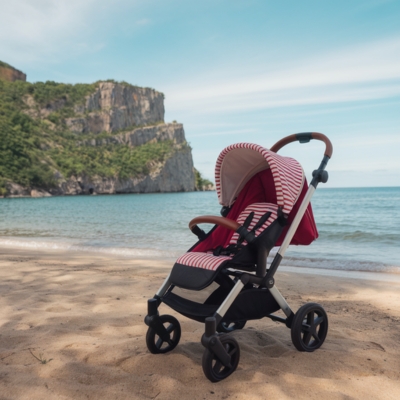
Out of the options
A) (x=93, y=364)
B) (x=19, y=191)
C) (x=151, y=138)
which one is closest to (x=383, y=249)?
(x=93, y=364)

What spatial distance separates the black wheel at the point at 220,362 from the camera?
7.76 ft

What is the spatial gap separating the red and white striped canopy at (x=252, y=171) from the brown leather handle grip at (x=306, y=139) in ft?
0.77

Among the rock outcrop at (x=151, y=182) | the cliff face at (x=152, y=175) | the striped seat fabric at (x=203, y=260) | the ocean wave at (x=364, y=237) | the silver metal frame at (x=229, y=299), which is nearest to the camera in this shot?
the silver metal frame at (x=229, y=299)

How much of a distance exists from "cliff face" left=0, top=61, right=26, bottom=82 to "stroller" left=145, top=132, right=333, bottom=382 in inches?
5008

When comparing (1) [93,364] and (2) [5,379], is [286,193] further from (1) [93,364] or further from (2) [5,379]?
(2) [5,379]

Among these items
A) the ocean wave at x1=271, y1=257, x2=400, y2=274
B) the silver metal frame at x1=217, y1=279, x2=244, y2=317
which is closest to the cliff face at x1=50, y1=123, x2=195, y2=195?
the ocean wave at x1=271, y1=257, x2=400, y2=274

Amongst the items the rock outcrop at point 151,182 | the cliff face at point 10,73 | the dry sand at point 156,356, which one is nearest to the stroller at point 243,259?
the dry sand at point 156,356

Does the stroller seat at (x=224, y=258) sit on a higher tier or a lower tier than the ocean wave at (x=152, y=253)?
higher

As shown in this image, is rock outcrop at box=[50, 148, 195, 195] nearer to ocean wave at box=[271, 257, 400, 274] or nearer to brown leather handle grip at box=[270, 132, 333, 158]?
ocean wave at box=[271, 257, 400, 274]

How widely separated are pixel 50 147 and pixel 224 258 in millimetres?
91492

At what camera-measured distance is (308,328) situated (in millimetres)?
2920

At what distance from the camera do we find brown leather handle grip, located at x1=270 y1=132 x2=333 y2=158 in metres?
3.07

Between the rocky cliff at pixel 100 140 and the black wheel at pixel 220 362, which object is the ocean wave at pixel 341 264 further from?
the rocky cliff at pixel 100 140

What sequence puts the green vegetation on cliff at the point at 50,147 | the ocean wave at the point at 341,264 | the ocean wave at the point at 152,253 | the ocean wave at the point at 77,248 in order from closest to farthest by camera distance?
the ocean wave at the point at 341,264 < the ocean wave at the point at 152,253 < the ocean wave at the point at 77,248 < the green vegetation on cliff at the point at 50,147
